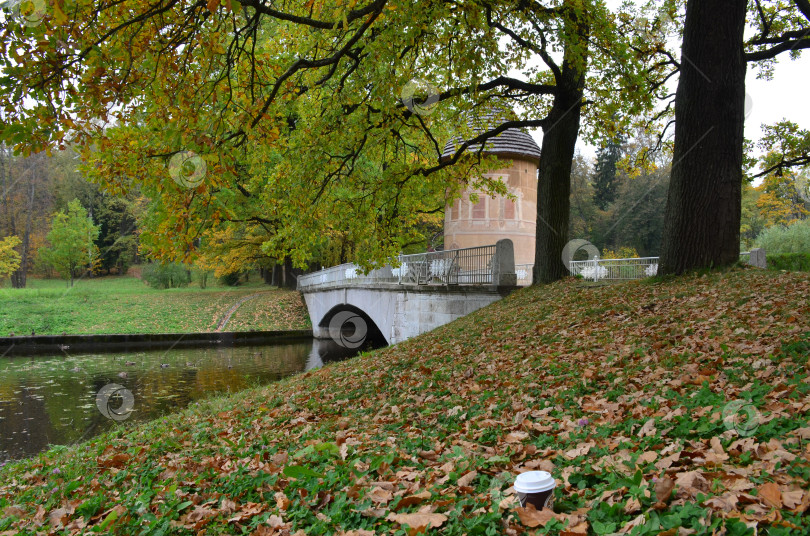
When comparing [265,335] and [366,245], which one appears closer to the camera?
[366,245]

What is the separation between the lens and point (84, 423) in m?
10.2

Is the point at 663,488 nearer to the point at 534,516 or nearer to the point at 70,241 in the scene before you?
the point at 534,516

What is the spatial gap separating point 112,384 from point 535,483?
1487 centimetres

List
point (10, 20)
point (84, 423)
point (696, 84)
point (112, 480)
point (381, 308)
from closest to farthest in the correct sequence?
point (10, 20) < point (112, 480) < point (696, 84) < point (84, 423) < point (381, 308)

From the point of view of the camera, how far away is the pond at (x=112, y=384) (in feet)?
32.4

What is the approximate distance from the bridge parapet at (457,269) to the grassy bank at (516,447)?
4878 mm

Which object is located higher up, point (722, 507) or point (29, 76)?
point (29, 76)

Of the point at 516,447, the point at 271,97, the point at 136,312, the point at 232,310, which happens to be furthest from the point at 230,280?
the point at 516,447

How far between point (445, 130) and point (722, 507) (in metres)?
12.3

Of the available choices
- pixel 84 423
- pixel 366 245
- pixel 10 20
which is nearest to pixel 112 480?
pixel 10 20

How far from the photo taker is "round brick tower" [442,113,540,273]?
25531 millimetres

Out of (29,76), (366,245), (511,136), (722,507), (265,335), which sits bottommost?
(265,335)

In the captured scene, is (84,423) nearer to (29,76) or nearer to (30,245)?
(29,76)

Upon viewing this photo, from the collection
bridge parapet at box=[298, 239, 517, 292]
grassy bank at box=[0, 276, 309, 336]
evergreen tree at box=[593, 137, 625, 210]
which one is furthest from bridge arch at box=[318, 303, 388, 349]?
evergreen tree at box=[593, 137, 625, 210]
